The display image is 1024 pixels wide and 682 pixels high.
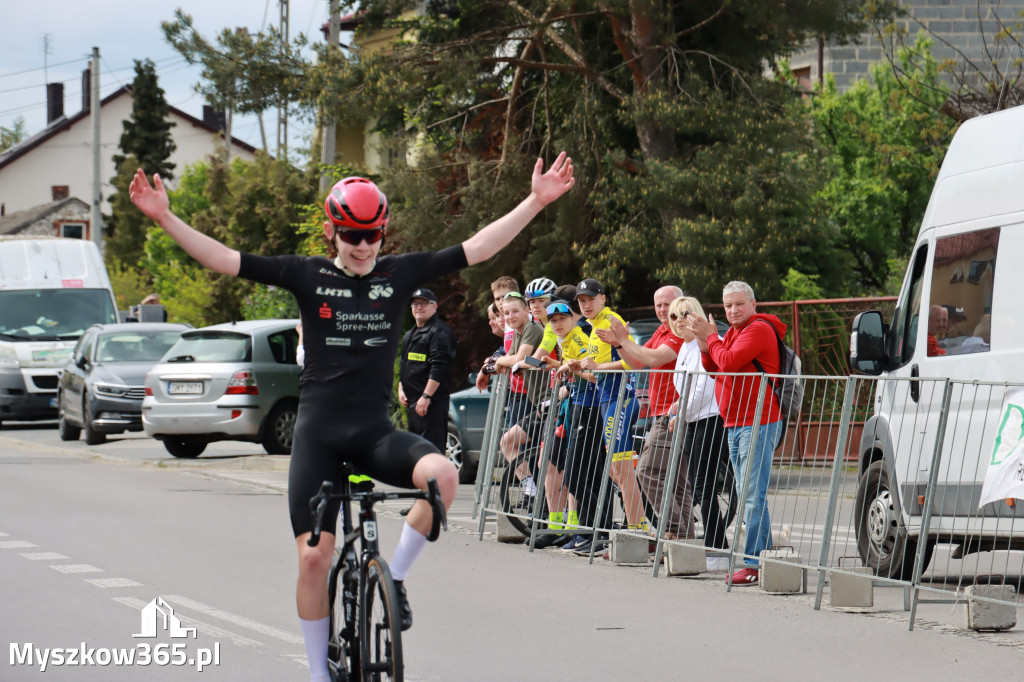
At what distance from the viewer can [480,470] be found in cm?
1213

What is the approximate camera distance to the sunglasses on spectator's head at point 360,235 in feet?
17.5

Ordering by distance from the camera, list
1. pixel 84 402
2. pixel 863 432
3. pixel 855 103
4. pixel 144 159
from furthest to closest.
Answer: pixel 144 159
pixel 855 103
pixel 84 402
pixel 863 432

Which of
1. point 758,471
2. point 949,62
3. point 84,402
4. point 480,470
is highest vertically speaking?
point 949,62

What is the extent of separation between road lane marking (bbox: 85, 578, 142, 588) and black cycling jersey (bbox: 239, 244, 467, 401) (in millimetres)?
3946

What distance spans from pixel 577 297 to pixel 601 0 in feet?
32.8

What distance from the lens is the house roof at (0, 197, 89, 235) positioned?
85062mm

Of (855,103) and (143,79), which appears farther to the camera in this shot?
(143,79)

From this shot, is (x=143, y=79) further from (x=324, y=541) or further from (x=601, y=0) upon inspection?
(x=324, y=541)

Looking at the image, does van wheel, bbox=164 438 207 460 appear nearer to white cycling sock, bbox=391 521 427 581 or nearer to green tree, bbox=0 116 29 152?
white cycling sock, bbox=391 521 427 581

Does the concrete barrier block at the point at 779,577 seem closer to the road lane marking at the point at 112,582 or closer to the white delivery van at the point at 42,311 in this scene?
the road lane marking at the point at 112,582

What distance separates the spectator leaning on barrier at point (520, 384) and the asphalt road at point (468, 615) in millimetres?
769

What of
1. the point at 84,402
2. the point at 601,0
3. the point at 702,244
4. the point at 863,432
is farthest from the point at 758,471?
the point at 84,402

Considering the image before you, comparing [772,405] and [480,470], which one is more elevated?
[772,405]

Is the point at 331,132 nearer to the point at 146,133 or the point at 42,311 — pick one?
the point at 42,311
